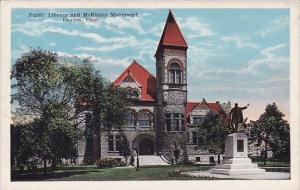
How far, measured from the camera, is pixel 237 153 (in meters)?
16.5

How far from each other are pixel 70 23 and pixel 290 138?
18.8 feet

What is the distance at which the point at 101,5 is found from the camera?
50.8 ft

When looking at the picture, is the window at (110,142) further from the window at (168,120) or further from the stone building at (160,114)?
the window at (168,120)

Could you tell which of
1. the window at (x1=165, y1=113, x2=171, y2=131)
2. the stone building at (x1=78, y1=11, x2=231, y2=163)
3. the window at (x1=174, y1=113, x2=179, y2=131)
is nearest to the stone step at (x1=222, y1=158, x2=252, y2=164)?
the stone building at (x1=78, y1=11, x2=231, y2=163)

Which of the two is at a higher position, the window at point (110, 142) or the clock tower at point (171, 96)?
the clock tower at point (171, 96)

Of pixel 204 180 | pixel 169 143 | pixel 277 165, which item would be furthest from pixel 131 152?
pixel 277 165

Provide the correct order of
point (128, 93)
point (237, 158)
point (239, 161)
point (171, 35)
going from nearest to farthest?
point (171, 35) → point (239, 161) → point (237, 158) → point (128, 93)

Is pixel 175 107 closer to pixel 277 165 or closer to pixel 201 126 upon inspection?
pixel 201 126

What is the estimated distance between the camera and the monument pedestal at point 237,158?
638 inches

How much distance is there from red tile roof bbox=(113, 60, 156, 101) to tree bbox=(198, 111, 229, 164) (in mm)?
1470

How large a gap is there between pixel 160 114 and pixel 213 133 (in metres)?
1.43

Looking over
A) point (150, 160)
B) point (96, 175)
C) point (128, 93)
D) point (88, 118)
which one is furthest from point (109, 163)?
point (128, 93)

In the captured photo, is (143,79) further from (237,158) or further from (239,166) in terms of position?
(239,166)

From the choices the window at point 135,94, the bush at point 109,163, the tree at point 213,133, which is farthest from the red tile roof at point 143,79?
the bush at point 109,163
